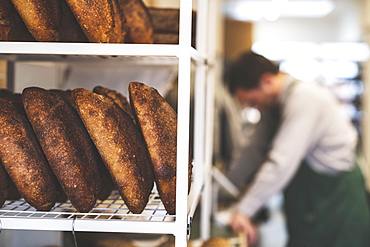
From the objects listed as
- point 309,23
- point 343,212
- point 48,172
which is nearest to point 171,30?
point 48,172

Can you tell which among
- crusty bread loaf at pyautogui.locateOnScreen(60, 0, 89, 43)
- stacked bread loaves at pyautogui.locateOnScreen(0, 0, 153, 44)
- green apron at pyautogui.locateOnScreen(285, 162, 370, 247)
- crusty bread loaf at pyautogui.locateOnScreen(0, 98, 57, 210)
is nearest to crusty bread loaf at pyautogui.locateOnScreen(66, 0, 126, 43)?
stacked bread loaves at pyautogui.locateOnScreen(0, 0, 153, 44)

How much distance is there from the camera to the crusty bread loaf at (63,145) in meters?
0.85

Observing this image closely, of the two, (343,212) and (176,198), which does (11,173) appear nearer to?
(176,198)

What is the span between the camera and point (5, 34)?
94 centimetres

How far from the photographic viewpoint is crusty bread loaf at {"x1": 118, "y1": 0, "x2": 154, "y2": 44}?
1140 millimetres

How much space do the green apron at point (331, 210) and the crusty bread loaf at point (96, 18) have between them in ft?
5.50

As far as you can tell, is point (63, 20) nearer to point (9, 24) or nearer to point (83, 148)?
point (9, 24)

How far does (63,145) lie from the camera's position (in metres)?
0.86

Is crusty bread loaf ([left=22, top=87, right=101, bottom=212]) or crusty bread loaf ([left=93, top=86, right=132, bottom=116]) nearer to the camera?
crusty bread loaf ([left=22, top=87, right=101, bottom=212])

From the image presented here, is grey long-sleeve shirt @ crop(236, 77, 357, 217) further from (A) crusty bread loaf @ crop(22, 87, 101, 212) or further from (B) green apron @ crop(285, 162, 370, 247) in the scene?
(A) crusty bread loaf @ crop(22, 87, 101, 212)

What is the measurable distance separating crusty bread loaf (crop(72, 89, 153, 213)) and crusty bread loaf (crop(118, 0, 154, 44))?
31cm

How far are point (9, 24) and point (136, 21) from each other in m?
0.33

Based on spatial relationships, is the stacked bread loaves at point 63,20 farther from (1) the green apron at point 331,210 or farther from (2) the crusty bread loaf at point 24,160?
(1) the green apron at point 331,210

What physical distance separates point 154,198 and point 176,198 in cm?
35
